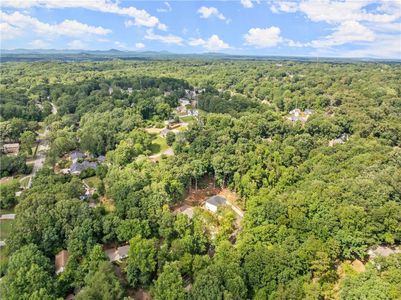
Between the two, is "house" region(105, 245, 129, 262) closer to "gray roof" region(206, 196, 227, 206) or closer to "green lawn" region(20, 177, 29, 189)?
"gray roof" region(206, 196, 227, 206)

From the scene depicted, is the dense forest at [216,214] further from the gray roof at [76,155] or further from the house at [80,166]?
the house at [80,166]

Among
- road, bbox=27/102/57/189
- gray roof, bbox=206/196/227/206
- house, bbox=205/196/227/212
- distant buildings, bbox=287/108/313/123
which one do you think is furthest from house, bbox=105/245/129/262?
distant buildings, bbox=287/108/313/123

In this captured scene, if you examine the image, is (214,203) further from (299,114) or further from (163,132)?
(299,114)

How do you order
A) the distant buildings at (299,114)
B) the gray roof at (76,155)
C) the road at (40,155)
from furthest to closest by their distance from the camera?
the distant buildings at (299,114)
the gray roof at (76,155)
the road at (40,155)

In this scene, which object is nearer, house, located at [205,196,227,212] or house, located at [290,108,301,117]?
house, located at [205,196,227,212]

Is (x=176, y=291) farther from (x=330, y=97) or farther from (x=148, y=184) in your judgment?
(x=330, y=97)

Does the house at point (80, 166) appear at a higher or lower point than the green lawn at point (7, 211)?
higher

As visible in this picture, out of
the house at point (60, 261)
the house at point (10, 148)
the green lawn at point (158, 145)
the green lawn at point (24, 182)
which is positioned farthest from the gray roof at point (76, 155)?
the house at point (60, 261)
